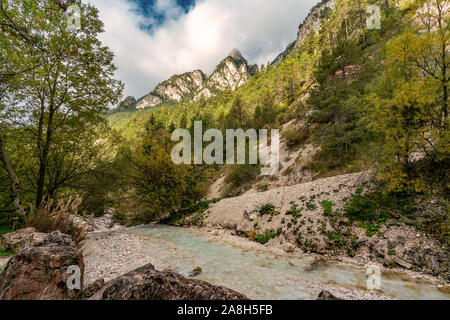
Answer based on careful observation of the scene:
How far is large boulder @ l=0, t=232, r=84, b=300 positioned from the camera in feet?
9.46

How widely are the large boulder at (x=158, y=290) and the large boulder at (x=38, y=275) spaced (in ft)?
4.22

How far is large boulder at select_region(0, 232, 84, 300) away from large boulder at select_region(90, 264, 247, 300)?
1286 millimetres

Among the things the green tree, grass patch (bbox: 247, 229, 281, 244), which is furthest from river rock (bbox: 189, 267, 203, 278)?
the green tree

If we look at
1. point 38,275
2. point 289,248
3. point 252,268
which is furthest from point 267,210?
point 38,275

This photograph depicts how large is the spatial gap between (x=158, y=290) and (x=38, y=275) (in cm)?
247

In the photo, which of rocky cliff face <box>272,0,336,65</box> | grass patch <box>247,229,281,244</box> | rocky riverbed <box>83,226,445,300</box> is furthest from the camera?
rocky cliff face <box>272,0,336,65</box>

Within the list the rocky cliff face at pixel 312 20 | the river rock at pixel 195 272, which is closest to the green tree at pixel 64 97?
the river rock at pixel 195 272

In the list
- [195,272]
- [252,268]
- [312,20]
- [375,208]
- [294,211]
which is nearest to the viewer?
[195,272]

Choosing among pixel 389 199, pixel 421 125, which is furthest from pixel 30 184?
pixel 421 125

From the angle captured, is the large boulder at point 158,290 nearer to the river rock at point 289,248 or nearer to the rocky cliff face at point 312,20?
the river rock at point 289,248

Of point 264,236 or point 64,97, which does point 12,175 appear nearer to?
point 64,97

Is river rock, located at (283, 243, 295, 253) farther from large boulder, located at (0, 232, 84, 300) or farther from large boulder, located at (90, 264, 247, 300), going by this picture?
large boulder, located at (0, 232, 84, 300)

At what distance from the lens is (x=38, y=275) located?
3.15 metres

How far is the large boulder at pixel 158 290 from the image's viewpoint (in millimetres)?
2443
